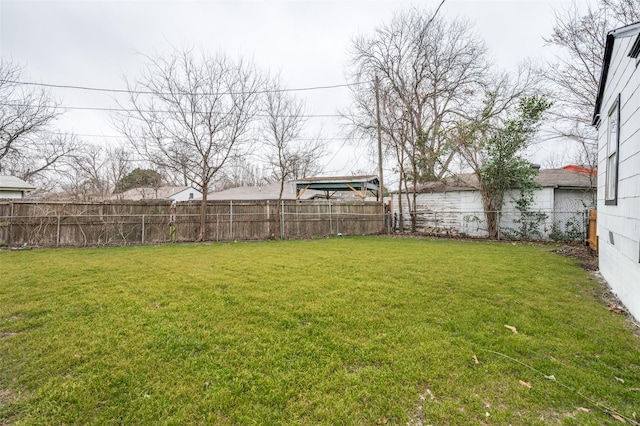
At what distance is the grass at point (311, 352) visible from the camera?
5.45ft

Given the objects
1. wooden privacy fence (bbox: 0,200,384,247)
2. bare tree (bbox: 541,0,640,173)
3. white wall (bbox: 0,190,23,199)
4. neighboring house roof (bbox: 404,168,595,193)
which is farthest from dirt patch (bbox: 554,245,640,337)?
white wall (bbox: 0,190,23,199)

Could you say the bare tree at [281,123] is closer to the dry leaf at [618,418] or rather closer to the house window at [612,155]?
the house window at [612,155]

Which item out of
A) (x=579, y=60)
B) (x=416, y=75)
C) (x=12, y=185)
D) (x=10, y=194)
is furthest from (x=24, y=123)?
(x=579, y=60)

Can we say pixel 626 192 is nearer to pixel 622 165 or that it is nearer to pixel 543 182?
pixel 622 165

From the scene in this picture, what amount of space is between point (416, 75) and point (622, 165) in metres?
10.7

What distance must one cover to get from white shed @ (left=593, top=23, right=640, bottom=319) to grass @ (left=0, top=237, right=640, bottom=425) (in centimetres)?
56

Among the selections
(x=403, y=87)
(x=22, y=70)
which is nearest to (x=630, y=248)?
(x=403, y=87)

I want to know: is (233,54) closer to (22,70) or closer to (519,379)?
(22,70)

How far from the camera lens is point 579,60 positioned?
33.6 ft

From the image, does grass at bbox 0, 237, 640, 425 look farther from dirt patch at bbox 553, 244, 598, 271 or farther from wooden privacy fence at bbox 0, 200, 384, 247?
wooden privacy fence at bbox 0, 200, 384, 247

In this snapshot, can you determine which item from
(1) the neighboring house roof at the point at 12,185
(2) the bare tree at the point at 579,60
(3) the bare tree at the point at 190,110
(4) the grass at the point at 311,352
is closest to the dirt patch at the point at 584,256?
(4) the grass at the point at 311,352

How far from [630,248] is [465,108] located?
12155 mm

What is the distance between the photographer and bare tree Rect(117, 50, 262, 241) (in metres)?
9.73

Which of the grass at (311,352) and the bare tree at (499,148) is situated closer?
the grass at (311,352)
